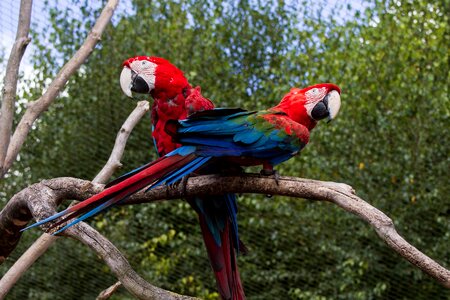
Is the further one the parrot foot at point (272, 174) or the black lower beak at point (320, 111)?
the black lower beak at point (320, 111)

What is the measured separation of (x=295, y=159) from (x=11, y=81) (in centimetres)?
160

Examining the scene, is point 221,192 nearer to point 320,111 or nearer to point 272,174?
point 272,174

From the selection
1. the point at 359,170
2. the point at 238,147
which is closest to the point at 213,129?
the point at 238,147

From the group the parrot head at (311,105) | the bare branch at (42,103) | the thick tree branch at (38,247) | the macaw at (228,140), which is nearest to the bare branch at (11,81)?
the bare branch at (42,103)

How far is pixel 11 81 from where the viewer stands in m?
1.30

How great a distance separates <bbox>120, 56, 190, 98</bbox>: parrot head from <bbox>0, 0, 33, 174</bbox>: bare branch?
21 centimetres

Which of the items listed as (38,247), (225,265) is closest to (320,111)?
(225,265)

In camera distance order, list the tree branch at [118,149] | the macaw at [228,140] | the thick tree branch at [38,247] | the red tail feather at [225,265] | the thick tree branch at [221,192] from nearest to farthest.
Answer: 1. the thick tree branch at [221,192]
2. the macaw at [228,140]
3. the red tail feather at [225,265]
4. the thick tree branch at [38,247]
5. the tree branch at [118,149]

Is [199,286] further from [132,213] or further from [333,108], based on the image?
[333,108]

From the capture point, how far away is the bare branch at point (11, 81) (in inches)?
48.7

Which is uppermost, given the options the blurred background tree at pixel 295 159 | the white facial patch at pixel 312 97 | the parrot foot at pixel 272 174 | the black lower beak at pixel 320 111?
the blurred background tree at pixel 295 159

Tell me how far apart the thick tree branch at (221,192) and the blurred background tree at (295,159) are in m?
1.60

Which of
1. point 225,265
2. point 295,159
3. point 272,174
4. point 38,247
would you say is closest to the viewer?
point 272,174

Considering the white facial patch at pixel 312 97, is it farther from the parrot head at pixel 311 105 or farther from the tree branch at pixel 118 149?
the tree branch at pixel 118 149
